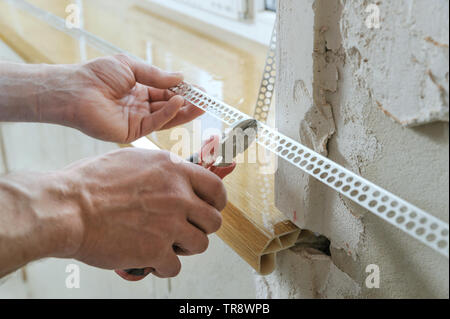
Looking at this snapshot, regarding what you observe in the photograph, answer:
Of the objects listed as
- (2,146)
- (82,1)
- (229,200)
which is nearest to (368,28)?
(229,200)

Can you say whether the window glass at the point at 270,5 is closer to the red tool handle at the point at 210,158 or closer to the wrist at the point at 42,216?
the red tool handle at the point at 210,158

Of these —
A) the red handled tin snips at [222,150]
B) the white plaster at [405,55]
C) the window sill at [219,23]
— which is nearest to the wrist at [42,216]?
the red handled tin snips at [222,150]

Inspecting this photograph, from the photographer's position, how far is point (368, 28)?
563 millimetres

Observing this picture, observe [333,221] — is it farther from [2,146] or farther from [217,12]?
[2,146]

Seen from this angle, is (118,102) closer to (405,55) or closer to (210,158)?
(210,158)

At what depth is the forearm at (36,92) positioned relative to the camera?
835 mm

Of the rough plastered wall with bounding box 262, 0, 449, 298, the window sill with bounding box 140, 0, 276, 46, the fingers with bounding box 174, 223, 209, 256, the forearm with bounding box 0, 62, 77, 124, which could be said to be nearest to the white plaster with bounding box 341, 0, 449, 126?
the rough plastered wall with bounding box 262, 0, 449, 298

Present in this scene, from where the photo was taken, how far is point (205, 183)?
2.25 ft

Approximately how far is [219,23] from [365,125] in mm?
964

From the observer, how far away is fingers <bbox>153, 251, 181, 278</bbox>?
69 centimetres

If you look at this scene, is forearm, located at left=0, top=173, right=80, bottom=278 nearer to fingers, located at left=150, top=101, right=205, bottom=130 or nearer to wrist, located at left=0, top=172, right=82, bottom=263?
wrist, located at left=0, top=172, right=82, bottom=263

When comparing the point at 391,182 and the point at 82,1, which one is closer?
the point at 391,182
